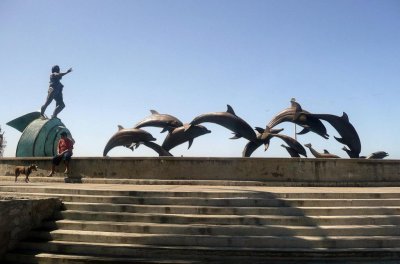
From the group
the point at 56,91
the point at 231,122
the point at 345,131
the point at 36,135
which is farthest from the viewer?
the point at 56,91

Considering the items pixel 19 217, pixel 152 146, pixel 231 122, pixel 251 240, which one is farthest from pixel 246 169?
pixel 19 217

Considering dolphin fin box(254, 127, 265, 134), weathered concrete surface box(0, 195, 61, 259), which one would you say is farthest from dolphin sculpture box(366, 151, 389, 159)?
weathered concrete surface box(0, 195, 61, 259)

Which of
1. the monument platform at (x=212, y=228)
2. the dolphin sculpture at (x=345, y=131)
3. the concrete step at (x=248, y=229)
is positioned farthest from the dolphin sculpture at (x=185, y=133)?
the concrete step at (x=248, y=229)

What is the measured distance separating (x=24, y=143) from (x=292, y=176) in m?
11.2

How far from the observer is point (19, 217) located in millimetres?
5367

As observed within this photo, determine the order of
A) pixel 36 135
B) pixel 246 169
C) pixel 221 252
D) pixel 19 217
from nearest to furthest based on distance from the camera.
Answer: pixel 221 252, pixel 19 217, pixel 246 169, pixel 36 135

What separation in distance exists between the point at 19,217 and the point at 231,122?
820cm

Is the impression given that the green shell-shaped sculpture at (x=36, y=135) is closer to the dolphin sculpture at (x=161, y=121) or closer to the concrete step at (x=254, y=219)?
the dolphin sculpture at (x=161, y=121)

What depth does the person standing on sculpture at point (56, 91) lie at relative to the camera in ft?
50.5

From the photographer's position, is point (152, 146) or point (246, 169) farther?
point (152, 146)

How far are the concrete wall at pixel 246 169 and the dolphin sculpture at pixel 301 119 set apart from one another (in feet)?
9.80

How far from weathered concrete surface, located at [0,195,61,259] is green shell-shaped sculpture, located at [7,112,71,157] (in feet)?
29.4

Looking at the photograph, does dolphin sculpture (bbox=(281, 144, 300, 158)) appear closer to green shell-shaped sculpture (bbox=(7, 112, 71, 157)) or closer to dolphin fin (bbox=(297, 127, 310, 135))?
dolphin fin (bbox=(297, 127, 310, 135))

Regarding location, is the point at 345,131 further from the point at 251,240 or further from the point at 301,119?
the point at 251,240
